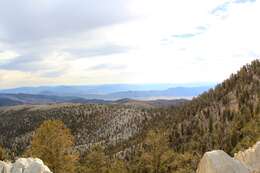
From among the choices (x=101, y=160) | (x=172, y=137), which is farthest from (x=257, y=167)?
(x=172, y=137)

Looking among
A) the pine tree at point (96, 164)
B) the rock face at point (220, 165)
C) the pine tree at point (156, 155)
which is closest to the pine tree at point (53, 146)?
the pine tree at point (156, 155)

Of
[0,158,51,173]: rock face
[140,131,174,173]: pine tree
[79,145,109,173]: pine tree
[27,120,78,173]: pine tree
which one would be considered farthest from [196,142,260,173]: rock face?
[79,145,109,173]: pine tree

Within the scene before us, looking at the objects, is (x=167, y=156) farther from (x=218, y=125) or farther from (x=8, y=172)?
(x=218, y=125)

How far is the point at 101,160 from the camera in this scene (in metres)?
85.0

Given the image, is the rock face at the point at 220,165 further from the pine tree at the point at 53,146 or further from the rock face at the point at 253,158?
the pine tree at the point at 53,146

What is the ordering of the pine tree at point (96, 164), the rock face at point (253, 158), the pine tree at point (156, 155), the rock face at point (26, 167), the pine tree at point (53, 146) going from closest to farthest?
1. the rock face at point (253, 158)
2. the rock face at point (26, 167)
3. the pine tree at point (53, 146)
4. the pine tree at point (156, 155)
5. the pine tree at point (96, 164)

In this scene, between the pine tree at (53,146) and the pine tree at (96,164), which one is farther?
the pine tree at (96,164)

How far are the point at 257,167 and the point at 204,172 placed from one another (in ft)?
17.6

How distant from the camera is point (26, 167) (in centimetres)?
4628

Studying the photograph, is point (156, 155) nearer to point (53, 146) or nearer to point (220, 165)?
point (53, 146)

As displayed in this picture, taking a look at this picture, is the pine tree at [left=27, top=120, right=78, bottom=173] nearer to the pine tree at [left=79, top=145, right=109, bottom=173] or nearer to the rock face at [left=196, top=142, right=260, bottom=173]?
the pine tree at [left=79, top=145, right=109, bottom=173]

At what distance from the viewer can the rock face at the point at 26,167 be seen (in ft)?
149

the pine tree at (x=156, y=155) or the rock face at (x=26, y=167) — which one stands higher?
the rock face at (x=26, y=167)

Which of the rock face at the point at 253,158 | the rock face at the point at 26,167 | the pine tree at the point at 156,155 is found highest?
the rock face at the point at 253,158
